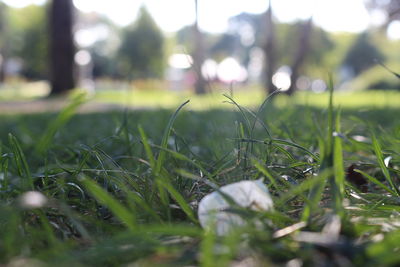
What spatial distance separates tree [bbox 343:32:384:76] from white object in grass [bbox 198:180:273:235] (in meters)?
46.4

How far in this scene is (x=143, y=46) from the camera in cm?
3822

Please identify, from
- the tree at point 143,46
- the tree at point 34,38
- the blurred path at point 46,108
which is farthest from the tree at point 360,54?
the blurred path at point 46,108

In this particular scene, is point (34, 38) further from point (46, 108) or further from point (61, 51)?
point (46, 108)

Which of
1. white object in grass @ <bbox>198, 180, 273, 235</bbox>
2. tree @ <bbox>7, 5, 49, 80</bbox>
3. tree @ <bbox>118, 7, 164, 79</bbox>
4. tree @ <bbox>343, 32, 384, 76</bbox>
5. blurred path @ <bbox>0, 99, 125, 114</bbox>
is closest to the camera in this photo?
white object in grass @ <bbox>198, 180, 273, 235</bbox>

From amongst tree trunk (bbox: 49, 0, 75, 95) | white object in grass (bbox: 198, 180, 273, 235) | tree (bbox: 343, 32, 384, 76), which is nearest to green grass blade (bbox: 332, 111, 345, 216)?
white object in grass (bbox: 198, 180, 273, 235)

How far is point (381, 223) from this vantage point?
0.67m

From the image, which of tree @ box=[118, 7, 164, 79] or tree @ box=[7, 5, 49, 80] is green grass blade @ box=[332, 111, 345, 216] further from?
tree @ box=[118, 7, 164, 79]

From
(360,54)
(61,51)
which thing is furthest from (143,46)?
(61,51)

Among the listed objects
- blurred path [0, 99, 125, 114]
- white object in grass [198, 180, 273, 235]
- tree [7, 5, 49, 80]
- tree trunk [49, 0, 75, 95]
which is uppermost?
tree [7, 5, 49, 80]

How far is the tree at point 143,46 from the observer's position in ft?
125

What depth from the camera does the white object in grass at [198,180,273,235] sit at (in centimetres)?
62

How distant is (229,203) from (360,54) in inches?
1929

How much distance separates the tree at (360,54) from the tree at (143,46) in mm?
19936

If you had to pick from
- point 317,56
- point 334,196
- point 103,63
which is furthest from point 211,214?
point 103,63
